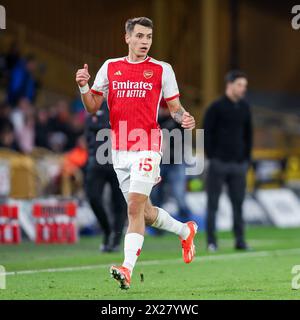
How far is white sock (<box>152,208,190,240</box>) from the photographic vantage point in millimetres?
10328

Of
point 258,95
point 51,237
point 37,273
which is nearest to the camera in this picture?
point 37,273

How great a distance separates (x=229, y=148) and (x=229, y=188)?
1.97ft

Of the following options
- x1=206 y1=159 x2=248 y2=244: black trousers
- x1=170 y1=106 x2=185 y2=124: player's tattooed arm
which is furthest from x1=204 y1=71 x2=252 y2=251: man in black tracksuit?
x1=170 y1=106 x2=185 y2=124: player's tattooed arm

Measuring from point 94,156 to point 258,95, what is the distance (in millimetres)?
18300

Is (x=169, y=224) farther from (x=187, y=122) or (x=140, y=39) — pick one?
(x=140, y=39)

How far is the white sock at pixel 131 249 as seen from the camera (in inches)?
376

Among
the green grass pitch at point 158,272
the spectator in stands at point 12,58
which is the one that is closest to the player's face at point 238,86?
the green grass pitch at point 158,272

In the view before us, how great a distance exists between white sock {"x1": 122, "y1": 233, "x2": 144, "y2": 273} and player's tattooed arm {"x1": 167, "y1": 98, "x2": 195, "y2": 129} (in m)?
1.10

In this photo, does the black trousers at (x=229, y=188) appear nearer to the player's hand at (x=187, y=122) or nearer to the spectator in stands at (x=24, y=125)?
the player's hand at (x=187, y=122)

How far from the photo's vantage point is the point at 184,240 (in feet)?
34.8

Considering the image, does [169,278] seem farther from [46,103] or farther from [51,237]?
[46,103]

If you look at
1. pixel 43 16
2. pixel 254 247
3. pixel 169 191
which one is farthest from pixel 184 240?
pixel 43 16

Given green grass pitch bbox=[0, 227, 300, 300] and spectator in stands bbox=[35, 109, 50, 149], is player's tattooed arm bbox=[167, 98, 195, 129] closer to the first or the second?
green grass pitch bbox=[0, 227, 300, 300]
